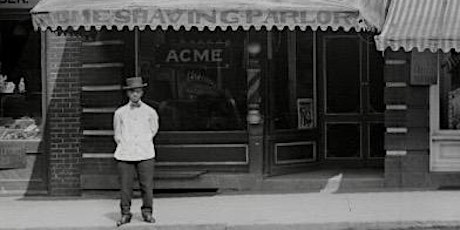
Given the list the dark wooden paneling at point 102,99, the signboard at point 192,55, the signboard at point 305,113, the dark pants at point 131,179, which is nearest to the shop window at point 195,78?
the signboard at point 192,55

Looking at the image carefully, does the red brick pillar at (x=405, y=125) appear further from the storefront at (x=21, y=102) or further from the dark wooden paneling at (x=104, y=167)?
the storefront at (x=21, y=102)

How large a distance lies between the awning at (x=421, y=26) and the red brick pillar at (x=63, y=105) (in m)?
5.18

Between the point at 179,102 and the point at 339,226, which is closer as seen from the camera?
the point at 339,226

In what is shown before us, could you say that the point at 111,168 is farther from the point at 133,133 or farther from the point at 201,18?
the point at 201,18

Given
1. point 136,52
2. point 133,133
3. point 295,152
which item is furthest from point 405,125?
point 133,133

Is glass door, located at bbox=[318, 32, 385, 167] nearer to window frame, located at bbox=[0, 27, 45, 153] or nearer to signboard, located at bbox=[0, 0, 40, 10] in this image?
window frame, located at bbox=[0, 27, 45, 153]

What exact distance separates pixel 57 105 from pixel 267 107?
351 cm

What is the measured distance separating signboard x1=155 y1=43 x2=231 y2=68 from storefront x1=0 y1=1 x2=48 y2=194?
212 centimetres

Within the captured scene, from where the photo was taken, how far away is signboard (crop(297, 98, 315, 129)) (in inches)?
566

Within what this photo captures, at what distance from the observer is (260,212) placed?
11312 mm

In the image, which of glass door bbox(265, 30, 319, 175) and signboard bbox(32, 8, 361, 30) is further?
glass door bbox(265, 30, 319, 175)

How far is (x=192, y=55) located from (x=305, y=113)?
243 cm

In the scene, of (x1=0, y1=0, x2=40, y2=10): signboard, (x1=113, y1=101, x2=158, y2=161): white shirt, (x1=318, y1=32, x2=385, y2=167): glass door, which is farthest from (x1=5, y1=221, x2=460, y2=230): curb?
(x1=0, y1=0, x2=40, y2=10): signboard

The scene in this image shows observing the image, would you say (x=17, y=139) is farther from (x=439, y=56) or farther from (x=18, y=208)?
(x=439, y=56)
